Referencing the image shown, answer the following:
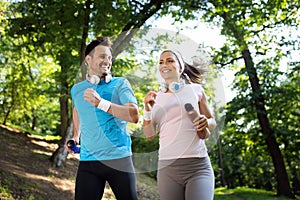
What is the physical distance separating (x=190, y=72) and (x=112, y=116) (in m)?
0.74

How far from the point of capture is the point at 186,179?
2383mm

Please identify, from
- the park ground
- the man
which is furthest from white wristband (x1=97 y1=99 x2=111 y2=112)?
the park ground

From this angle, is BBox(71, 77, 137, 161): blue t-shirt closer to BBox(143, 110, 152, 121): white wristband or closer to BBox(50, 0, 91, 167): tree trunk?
BBox(143, 110, 152, 121): white wristband

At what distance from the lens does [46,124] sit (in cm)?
2631

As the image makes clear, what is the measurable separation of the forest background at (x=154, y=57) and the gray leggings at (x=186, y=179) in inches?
16.1

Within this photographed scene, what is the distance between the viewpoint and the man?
2.41 m

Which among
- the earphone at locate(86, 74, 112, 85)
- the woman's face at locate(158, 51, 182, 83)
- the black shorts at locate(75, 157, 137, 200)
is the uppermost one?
the woman's face at locate(158, 51, 182, 83)

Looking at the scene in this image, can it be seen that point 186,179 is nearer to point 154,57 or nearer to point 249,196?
point 154,57

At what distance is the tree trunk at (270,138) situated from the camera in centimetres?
1349

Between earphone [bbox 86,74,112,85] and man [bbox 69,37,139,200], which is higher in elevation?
earphone [bbox 86,74,112,85]

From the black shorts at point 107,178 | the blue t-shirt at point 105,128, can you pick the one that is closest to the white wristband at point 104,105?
the blue t-shirt at point 105,128

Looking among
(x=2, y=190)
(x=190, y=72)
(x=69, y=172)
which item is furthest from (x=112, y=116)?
(x=69, y=172)

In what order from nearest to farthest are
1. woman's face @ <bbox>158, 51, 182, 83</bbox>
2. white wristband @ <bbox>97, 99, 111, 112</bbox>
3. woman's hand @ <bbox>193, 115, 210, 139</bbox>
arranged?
woman's hand @ <bbox>193, 115, 210, 139</bbox> → white wristband @ <bbox>97, 99, 111, 112</bbox> → woman's face @ <bbox>158, 51, 182, 83</bbox>

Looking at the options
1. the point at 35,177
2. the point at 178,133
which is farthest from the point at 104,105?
the point at 35,177
